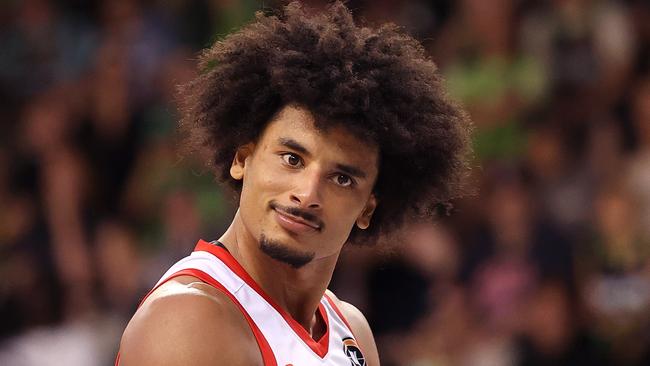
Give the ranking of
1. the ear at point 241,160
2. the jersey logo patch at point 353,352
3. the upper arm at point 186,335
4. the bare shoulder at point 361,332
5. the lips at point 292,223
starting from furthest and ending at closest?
1. the bare shoulder at point 361,332
2. the jersey logo patch at point 353,352
3. the ear at point 241,160
4. the lips at point 292,223
5. the upper arm at point 186,335

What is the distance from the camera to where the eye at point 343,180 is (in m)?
3.51

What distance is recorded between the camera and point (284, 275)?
12.1ft

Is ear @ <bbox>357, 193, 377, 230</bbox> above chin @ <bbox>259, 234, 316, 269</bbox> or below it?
above

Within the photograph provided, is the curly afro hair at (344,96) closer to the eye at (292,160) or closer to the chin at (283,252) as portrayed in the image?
the eye at (292,160)

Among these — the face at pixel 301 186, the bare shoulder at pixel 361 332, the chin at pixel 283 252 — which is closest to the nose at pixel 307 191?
the face at pixel 301 186

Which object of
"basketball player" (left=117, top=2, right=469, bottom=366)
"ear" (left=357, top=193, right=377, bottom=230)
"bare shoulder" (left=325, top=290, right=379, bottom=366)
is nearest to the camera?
"basketball player" (left=117, top=2, right=469, bottom=366)

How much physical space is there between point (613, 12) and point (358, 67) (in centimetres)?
442

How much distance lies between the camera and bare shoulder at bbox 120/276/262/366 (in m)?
3.09

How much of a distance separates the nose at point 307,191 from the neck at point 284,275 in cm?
19

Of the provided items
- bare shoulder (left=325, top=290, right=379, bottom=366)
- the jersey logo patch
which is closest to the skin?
the jersey logo patch

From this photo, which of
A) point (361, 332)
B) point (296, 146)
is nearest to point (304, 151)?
point (296, 146)

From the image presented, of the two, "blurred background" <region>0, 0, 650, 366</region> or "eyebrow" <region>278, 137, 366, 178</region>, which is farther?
"blurred background" <region>0, 0, 650, 366</region>

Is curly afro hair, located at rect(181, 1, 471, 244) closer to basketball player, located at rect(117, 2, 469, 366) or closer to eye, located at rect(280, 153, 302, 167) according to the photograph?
basketball player, located at rect(117, 2, 469, 366)

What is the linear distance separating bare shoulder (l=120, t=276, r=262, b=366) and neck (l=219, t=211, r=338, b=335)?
0.30 m
